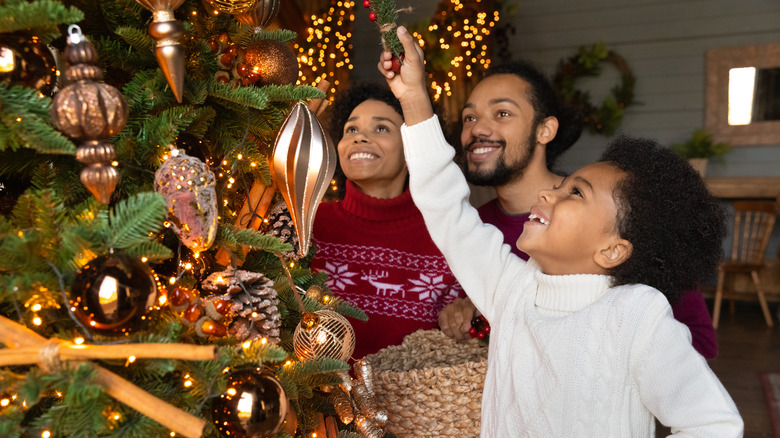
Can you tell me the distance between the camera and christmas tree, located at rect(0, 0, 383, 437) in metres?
0.57

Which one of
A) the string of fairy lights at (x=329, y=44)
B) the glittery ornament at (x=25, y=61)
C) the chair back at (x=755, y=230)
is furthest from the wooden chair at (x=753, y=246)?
the glittery ornament at (x=25, y=61)

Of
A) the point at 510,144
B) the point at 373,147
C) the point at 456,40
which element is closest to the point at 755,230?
the point at 456,40

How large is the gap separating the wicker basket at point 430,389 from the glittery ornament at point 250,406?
457 mm

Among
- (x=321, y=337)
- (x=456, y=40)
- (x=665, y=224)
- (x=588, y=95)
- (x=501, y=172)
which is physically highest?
(x=456, y=40)

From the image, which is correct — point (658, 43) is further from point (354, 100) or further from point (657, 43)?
point (354, 100)

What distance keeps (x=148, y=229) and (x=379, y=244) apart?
1.06 m

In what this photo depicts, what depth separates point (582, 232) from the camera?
1.03 m

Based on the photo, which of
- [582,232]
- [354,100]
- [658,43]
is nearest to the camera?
[582,232]

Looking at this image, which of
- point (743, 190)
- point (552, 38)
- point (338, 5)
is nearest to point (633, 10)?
point (552, 38)

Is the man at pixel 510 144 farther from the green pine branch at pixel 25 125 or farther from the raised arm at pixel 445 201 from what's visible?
the green pine branch at pixel 25 125

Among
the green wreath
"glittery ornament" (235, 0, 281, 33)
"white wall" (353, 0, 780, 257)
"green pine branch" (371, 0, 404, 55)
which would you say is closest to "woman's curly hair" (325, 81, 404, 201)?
"green pine branch" (371, 0, 404, 55)

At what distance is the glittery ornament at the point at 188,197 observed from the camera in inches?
26.8

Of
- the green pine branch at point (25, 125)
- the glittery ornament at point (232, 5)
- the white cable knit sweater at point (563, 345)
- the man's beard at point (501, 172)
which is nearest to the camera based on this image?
the green pine branch at point (25, 125)

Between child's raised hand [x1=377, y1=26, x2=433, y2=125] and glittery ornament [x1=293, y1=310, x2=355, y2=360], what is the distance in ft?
1.23
